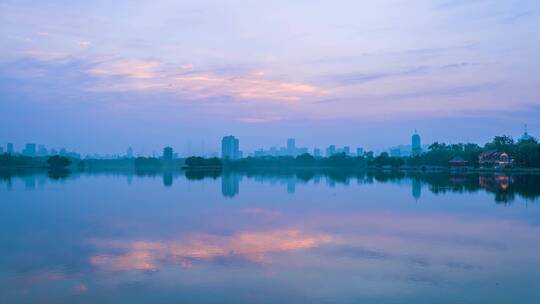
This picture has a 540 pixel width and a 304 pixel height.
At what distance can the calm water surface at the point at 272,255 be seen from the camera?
8.04m

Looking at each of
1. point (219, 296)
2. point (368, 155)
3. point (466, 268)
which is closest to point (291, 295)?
point (219, 296)

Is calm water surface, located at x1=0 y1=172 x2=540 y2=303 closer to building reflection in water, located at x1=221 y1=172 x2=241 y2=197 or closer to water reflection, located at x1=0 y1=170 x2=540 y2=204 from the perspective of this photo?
water reflection, located at x1=0 y1=170 x2=540 y2=204

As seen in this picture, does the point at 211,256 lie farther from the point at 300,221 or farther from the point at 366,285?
the point at 300,221

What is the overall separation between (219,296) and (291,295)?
1.17 metres

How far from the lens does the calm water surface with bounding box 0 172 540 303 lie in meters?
8.04

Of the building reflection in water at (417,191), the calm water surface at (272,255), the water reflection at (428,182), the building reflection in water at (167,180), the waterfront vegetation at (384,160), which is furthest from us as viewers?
the waterfront vegetation at (384,160)

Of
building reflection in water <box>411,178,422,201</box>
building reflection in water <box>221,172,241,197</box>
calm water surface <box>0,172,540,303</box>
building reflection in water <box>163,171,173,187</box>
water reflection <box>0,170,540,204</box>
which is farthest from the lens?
building reflection in water <box>163,171,173,187</box>

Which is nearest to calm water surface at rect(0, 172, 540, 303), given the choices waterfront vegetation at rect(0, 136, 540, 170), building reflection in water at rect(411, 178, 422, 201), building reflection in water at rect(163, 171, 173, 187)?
building reflection in water at rect(411, 178, 422, 201)

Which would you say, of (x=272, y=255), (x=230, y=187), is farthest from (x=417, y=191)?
(x=272, y=255)

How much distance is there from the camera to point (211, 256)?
1077cm

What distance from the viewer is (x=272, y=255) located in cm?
1095

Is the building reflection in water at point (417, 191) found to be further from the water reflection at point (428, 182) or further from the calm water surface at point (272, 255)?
the calm water surface at point (272, 255)

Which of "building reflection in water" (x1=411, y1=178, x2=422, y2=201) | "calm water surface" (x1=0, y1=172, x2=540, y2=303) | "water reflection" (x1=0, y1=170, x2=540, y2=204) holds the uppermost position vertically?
"water reflection" (x1=0, y1=170, x2=540, y2=204)

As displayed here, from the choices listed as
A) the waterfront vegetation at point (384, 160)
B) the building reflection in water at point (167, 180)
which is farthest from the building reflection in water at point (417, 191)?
the waterfront vegetation at point (384, 160)
